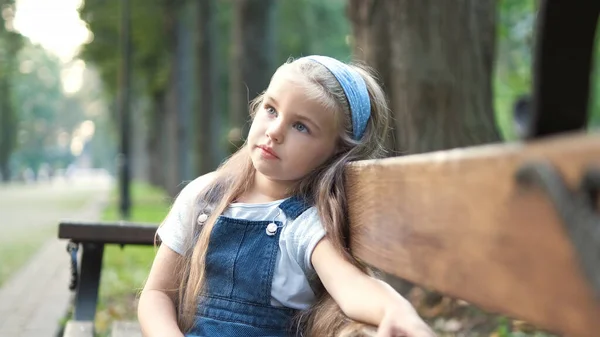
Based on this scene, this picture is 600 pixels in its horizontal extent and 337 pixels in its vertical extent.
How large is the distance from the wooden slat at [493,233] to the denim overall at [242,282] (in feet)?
2.42

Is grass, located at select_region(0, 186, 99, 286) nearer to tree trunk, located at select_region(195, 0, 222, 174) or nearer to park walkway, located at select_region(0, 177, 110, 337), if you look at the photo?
park walkway, located at select_region(0, 177, 110, 337)

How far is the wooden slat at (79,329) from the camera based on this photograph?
3.46 metres

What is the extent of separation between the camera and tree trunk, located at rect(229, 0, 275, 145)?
10781 millimetres

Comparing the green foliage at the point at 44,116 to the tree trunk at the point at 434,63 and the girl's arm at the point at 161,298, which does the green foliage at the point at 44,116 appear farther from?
the girl's arm at the point at 161,298

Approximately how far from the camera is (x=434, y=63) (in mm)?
5609

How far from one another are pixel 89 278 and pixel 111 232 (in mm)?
318

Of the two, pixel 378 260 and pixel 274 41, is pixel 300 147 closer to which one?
pixel 378 260

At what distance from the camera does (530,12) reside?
564 inches

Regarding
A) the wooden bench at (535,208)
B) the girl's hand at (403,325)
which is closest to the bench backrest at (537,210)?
the wooden bench at (535,208)

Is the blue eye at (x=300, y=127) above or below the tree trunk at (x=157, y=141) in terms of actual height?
above

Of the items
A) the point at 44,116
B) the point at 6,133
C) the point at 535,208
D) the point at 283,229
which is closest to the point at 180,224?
the point at 283,229

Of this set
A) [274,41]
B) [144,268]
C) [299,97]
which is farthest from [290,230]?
[274,41]

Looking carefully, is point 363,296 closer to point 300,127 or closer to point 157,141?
point 300,127

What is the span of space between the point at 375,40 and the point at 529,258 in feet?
15.4
